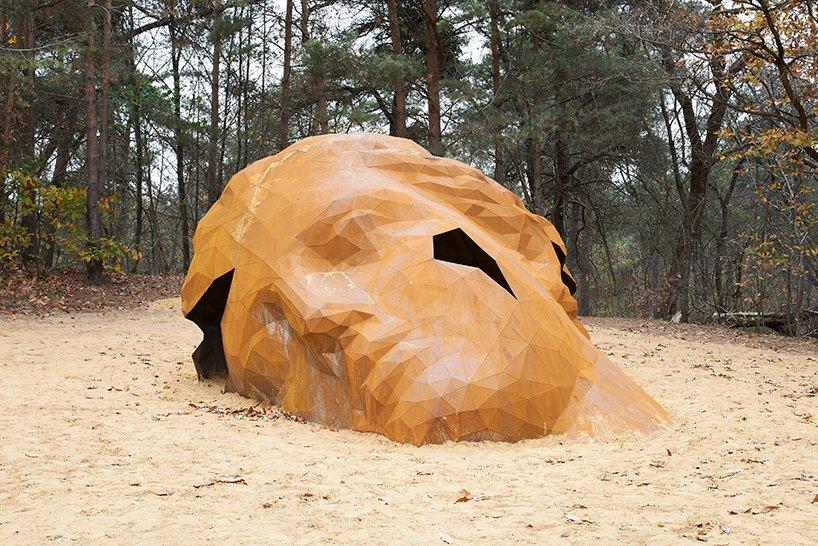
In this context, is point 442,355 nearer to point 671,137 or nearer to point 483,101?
point 483,101

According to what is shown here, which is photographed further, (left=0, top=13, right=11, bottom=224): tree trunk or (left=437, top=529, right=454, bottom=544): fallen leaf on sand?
(left=0, top=13, right=11, bottom=224): tree trunk

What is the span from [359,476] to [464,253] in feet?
10.2

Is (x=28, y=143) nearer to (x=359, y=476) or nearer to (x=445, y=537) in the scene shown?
(x=359, y=476)

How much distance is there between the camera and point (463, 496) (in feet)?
14.2

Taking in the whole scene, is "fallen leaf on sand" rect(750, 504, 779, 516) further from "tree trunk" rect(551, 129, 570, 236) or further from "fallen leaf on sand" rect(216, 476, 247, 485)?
"tree trunk" rect(551, 129, 570, 236)

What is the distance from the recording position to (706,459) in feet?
16.7

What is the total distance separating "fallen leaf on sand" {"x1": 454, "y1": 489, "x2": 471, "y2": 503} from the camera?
4.29 metres

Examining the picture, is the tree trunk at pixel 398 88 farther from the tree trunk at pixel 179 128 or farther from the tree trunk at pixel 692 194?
the tree trunk at pixel 179 128

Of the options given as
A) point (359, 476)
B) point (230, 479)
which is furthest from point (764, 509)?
point (230, 479)

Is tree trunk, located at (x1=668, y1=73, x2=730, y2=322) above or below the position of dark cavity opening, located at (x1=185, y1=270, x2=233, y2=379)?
above

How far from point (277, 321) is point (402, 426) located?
1.95 metres

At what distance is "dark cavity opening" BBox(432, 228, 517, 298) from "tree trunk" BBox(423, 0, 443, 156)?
1015 centimetres

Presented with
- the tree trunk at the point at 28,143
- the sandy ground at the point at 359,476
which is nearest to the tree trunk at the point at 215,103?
the tree trunk at the point at 28,143

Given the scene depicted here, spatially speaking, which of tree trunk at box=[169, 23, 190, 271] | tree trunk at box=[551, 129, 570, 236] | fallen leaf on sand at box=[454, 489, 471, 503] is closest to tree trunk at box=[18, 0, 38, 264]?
tree trunk at box=[169, 23, 190, 271]
